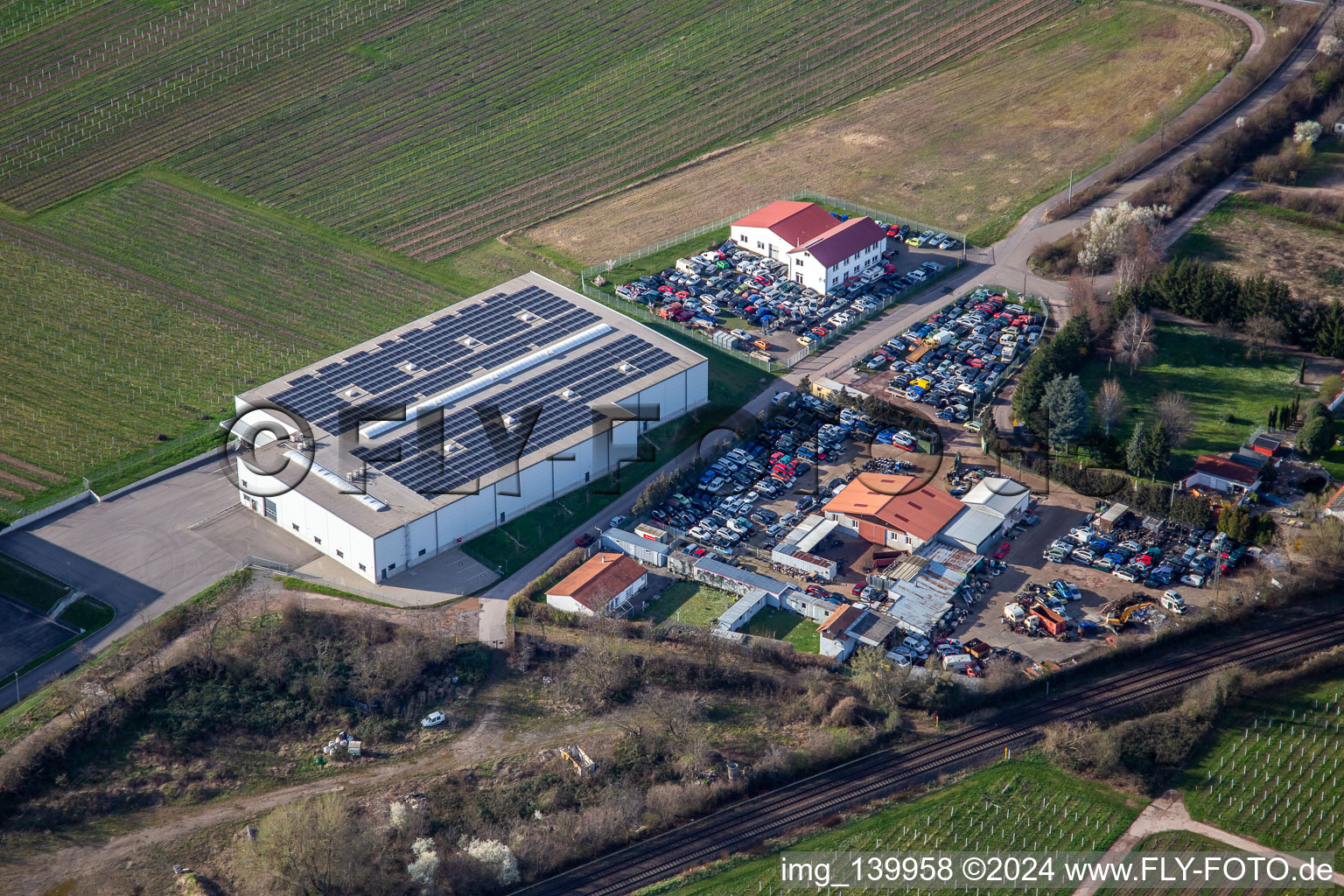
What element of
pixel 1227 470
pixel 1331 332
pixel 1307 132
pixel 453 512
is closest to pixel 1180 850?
pixel 1227 470

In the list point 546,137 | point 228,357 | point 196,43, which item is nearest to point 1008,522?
point 228,357

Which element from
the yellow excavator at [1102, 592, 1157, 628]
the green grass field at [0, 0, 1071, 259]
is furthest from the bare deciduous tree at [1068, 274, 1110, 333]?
the green grass field at [0, 0, 1071, 259]

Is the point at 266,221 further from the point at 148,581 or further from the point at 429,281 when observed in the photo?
the point at 148,581

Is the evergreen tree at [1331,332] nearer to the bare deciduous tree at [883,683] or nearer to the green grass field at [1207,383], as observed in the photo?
Answer: the green grass field at [1207,383]

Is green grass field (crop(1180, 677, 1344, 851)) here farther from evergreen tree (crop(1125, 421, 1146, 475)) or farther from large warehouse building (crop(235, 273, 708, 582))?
large warehouse building (crop(235, 273, 708, 582))

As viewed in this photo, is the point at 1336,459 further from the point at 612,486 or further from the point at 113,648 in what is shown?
the point at 113,648

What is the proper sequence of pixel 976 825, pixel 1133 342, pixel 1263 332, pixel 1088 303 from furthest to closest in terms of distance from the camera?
1. pixel 1088 303
2. pixel 1263 332
3. pixel 1133 342
4. pixel 976 825
